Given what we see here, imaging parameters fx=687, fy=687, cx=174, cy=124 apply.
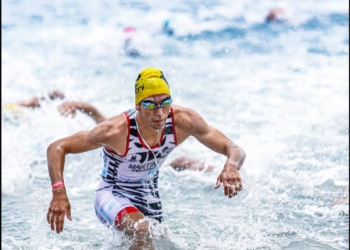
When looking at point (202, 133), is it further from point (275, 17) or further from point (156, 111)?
point (275, 17)

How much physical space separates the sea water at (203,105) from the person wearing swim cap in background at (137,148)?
12.7 inches

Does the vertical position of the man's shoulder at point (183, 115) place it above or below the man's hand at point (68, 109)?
below

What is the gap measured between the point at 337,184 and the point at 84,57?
9.55 m

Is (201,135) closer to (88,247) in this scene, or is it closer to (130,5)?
(88,247)

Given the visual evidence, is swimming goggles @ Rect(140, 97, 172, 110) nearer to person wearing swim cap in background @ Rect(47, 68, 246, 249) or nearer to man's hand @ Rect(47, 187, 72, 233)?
person wearing swim cap in background @ Rect(47, 68, 246, 249)

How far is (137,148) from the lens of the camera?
17.6 feet

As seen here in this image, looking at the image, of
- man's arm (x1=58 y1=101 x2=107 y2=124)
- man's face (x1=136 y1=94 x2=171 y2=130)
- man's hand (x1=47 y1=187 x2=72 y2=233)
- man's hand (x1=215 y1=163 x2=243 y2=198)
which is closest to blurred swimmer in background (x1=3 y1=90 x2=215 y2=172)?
man's arm (x1=58 y1=101 x2=107 y2=124)

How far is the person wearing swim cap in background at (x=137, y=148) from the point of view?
5164mm

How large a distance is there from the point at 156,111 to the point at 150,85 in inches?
8.5

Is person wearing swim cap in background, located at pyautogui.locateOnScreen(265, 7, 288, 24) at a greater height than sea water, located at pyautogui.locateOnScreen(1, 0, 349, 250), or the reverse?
person wearing swim cap in background, located at pyautogui.locateOnScreen(265, 7, 288, 24)

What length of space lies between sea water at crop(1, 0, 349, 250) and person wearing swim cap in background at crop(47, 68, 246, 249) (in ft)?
1.05

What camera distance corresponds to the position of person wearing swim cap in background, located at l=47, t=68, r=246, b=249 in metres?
5.16

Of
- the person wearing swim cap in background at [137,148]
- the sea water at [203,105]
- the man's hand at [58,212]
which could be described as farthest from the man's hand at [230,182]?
the man's hand at [58,212]

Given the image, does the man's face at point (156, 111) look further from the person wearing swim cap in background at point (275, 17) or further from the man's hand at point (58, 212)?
the person wearing swim cap in background at point (275, 17)
